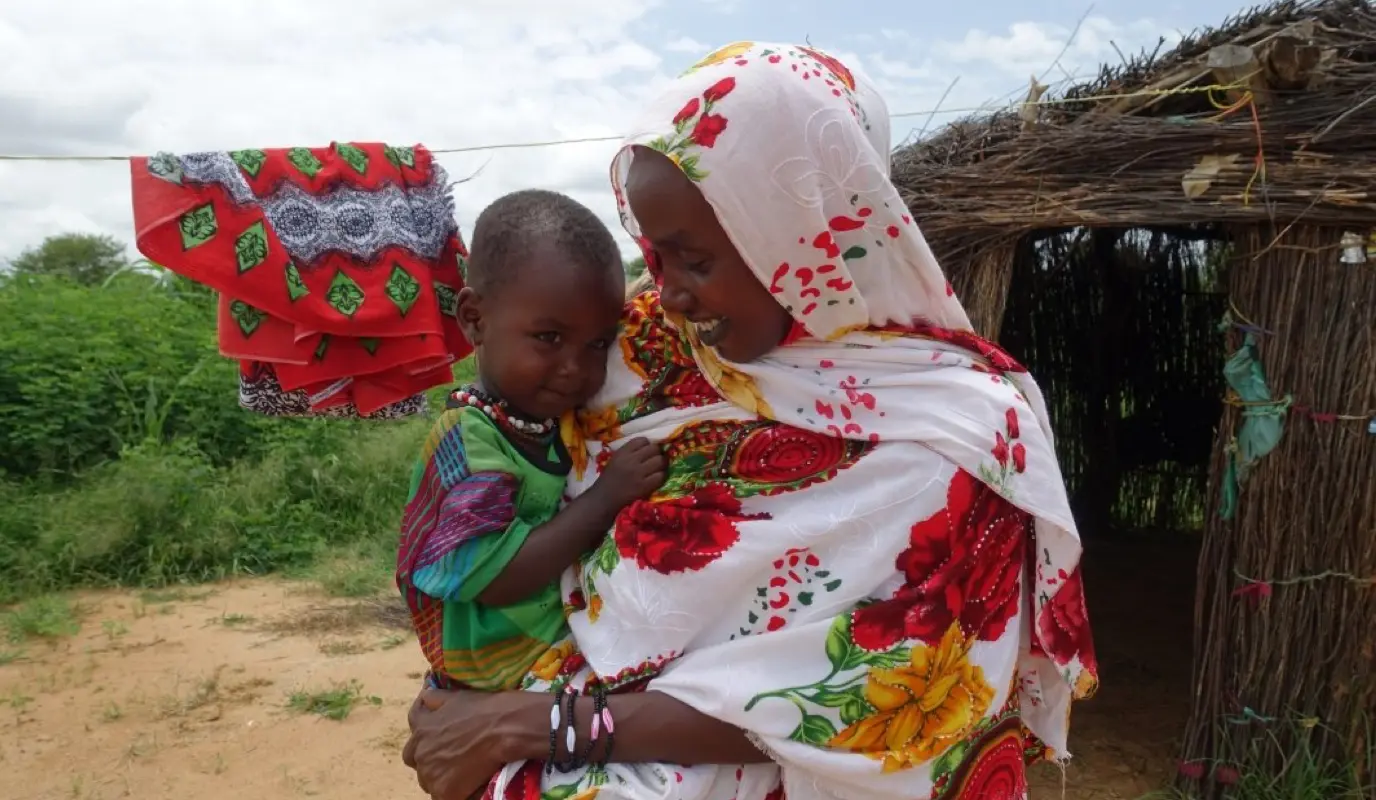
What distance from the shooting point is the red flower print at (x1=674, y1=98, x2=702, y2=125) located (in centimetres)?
142

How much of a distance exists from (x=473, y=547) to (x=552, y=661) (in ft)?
0.68

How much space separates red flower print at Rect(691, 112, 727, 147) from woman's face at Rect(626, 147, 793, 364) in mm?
48

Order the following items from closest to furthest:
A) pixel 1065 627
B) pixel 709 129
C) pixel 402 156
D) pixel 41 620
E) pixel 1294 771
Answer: pixel 709 129, pixel 1065 627, pixel 402 156, pixel 1294 771, pixel 41 620

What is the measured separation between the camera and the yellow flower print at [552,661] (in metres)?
1.55

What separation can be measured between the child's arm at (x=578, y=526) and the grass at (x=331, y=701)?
4.08 metres

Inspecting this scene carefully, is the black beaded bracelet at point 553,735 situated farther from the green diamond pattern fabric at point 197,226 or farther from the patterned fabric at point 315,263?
the green diamond pattern fabric at point 197,226

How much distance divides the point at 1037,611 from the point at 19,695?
553 centimetres

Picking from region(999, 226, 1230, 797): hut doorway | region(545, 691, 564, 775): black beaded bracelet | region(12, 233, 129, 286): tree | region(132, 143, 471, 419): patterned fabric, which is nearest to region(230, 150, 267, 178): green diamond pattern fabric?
region(132, 143, 471, 419): patterned fabric

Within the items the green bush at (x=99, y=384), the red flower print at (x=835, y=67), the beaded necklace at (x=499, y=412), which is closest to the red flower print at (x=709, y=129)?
the red flower print at (x=835, y=67)

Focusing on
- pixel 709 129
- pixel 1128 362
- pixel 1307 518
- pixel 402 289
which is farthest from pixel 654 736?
pixel 1128 362

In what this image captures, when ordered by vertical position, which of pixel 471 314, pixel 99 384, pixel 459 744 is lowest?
pixel 459 744

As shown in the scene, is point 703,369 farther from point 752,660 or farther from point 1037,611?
point 1037,611

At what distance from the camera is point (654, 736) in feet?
4.69

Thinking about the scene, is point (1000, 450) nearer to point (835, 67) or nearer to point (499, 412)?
point (835, 67)
